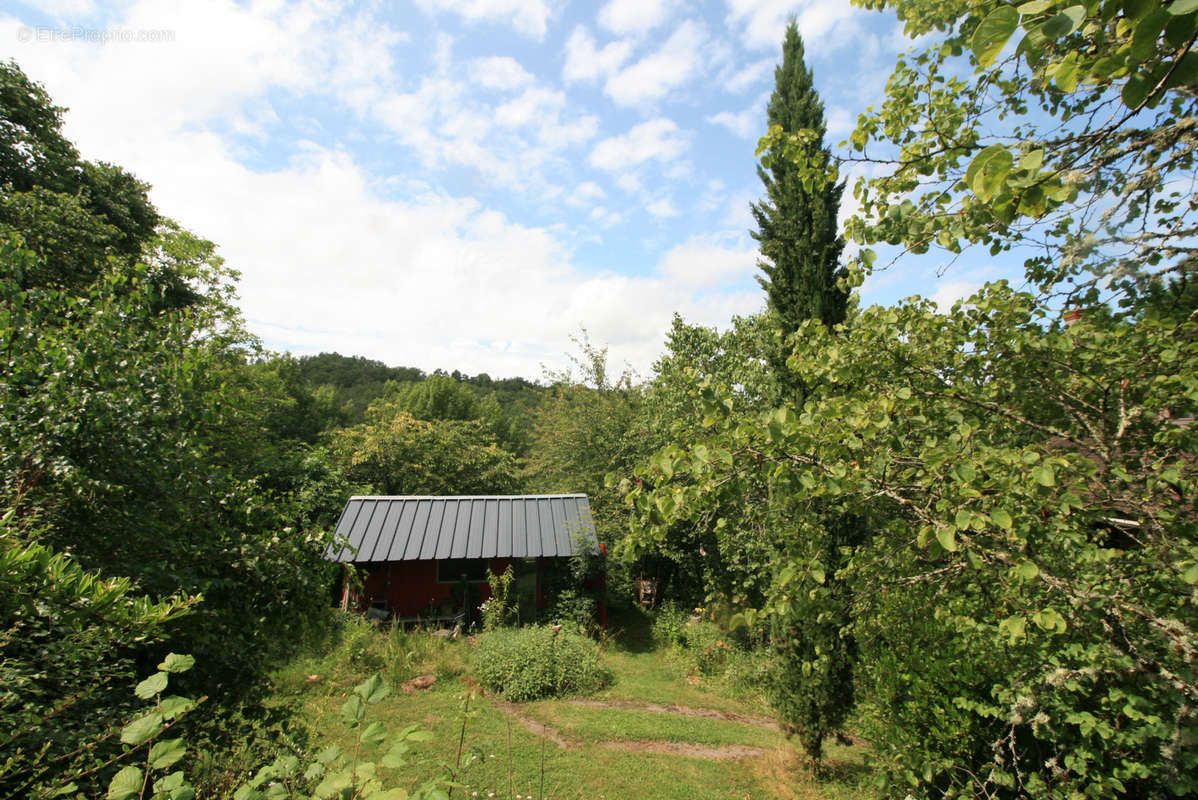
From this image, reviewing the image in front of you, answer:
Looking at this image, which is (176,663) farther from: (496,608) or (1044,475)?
(496,608)

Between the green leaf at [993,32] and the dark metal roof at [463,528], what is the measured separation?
10.9 metres

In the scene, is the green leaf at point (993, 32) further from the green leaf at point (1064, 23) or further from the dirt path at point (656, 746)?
the dirt path at point (656, 746)

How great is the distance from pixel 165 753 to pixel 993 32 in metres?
2.41

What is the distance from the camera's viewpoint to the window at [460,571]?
464 inches

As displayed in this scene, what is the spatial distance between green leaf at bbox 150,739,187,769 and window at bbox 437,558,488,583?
37.1 ft

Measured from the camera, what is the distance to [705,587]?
12141 mm

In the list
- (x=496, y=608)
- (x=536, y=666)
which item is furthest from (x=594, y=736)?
(x=496, y=608)

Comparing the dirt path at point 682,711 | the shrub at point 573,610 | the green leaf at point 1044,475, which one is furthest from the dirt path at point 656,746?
the green leaf at point 1044,475

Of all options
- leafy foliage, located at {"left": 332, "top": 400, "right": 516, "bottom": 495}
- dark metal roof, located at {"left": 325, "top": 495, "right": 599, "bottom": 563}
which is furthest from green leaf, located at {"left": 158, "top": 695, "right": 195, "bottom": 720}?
leafy foliage, located at {"left": 332, "top": 400, "right": 516, "bottom": 495}

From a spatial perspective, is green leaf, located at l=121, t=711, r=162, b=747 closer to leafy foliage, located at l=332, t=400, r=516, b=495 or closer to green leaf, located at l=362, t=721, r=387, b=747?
green leaf, located at l=362, t=721, r=387, b=747

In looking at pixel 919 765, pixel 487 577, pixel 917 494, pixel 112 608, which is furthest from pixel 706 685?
pixel 112 608

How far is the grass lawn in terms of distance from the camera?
5.67m

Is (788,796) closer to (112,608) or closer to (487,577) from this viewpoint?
(112,608)

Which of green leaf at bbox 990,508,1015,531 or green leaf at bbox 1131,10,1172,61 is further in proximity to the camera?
green leaf at bbox 990,508,1015,531
